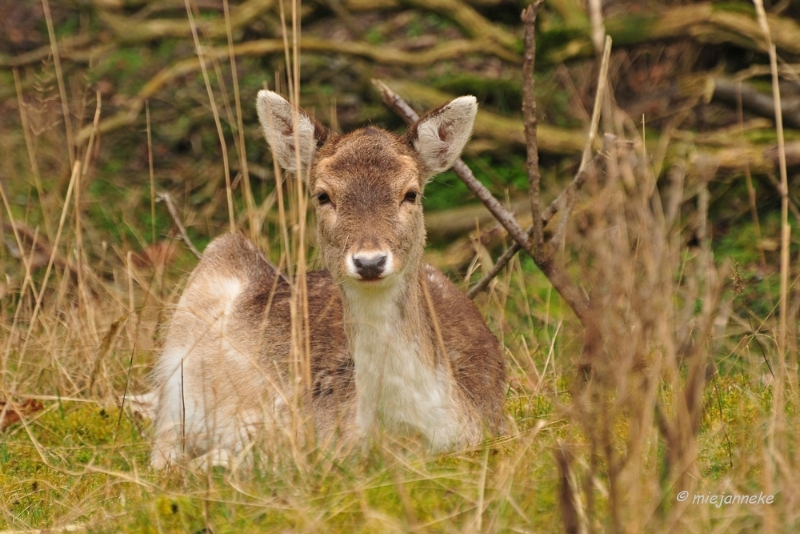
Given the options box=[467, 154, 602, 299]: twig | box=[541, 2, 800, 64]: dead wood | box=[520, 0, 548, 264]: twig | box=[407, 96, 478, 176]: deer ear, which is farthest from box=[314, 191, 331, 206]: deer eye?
box=[541, 2, 800, 64]: dead wood

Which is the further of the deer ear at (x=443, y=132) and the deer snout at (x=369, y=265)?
the deer ear at (x=443, y=132)

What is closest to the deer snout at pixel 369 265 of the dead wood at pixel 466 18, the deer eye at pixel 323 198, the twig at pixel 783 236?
the deer eye at pixel 323 198

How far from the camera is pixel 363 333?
4562 millimetres

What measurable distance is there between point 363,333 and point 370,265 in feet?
1.61

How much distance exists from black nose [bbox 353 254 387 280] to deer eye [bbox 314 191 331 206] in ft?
1.93

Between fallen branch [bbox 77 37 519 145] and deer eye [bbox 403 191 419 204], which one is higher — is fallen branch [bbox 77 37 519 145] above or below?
below

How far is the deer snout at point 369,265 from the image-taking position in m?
4.16

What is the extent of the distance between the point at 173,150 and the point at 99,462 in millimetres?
5950

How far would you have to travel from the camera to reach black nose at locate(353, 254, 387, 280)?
13.7ft

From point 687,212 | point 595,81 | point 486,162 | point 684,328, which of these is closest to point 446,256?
point 486,162

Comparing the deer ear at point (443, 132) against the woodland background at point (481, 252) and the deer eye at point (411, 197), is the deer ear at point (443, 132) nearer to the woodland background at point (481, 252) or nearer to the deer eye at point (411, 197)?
the deer eye at point (411, 197)

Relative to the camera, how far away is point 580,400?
2865mm

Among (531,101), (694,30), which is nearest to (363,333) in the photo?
(531,101)

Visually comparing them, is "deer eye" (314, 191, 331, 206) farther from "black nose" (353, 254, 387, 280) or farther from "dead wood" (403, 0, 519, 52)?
"dead wood" (403, 0, 519, 52)
